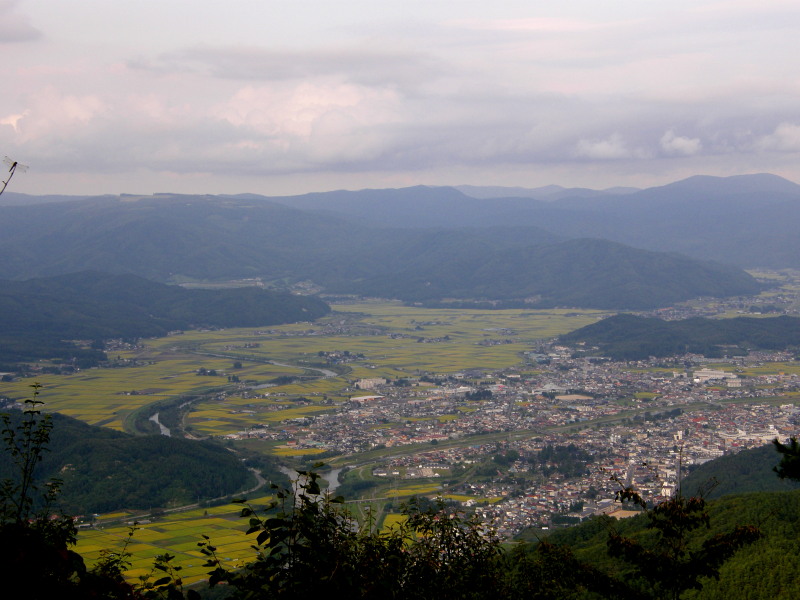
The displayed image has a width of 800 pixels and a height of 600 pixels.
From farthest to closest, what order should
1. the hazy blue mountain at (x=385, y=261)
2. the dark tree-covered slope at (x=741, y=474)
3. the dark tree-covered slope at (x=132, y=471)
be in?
the hazy blue mountain at (x=385, y=261), the dark tree-covered slope at (x=132, y=471), the dark tree-covered slope at (x=741, y=474)

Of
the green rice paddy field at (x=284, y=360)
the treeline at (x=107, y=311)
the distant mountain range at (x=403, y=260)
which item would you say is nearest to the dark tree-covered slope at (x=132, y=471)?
the green rice paddy field at (x=284, y=360)

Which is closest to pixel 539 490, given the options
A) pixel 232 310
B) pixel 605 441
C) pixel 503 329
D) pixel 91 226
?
pixel 605 441

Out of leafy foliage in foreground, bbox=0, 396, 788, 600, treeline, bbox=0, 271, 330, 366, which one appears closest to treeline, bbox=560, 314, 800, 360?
treeline, bbox=0, 271, 330, 366

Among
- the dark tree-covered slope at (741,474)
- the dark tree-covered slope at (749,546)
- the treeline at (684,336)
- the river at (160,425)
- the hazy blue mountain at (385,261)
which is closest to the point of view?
the dark tree-covered slope at (749,546)

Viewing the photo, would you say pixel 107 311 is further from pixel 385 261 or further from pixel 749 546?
pixel 749 546

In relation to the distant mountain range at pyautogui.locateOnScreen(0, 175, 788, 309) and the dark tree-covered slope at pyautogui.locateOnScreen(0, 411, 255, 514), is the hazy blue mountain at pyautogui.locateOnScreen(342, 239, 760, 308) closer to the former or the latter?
the distant mountain range at pyautogui.locateOnScreen(0, 175, 788, 309)

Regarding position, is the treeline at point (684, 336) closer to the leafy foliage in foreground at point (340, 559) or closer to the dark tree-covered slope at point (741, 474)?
the dark tree-covered slope at point (741, 474)

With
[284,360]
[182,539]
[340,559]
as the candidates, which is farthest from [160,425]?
[340,559]

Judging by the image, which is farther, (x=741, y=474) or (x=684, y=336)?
(x=684, y=336)
